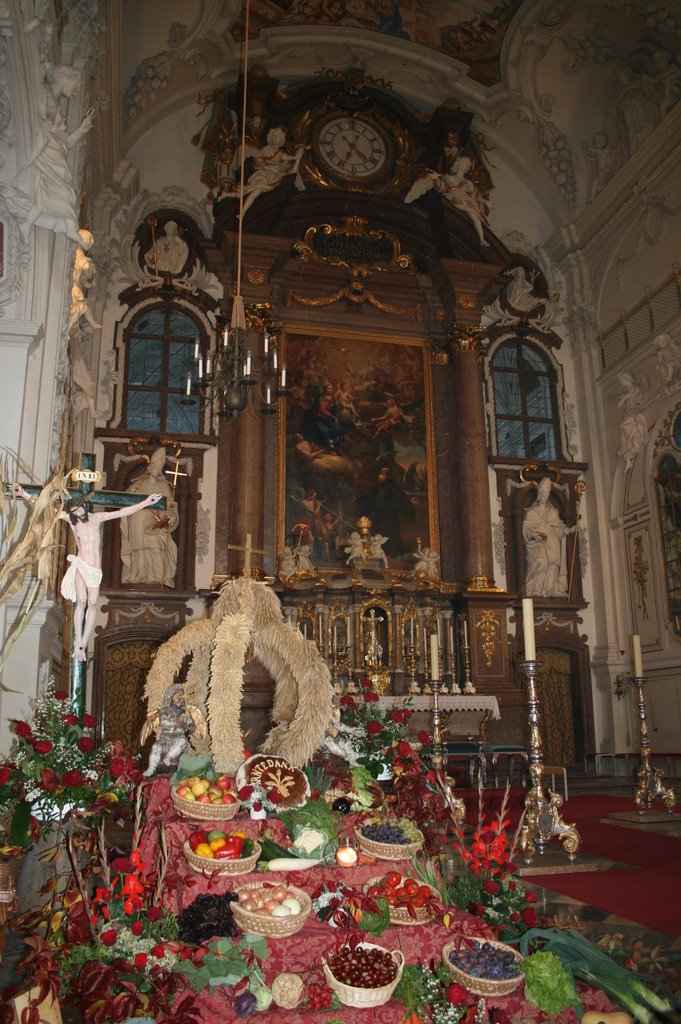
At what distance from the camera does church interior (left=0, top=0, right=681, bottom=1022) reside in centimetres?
1302

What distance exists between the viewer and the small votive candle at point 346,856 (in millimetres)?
5012

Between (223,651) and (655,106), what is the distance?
498 inches

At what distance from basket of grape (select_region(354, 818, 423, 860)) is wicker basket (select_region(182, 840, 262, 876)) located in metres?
0.84

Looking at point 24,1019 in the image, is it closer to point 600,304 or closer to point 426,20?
point 600,304

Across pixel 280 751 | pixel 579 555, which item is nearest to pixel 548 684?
pixel 579 555

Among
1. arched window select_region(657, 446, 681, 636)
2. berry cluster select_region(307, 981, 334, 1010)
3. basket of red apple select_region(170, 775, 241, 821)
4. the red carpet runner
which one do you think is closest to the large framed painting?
arched window select_region(657, 446, 681, 636)

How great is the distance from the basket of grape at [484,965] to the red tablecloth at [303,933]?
10 cm

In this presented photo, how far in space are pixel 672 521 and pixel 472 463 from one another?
327 cm

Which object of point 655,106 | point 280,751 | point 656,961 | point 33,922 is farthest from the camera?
point 655,106

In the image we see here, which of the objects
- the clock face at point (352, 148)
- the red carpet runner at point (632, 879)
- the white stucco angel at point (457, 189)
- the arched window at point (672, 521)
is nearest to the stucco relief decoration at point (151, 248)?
the clock face at point (352, 148)

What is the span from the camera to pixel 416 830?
557 cm

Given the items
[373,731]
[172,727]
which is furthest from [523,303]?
[172,727]

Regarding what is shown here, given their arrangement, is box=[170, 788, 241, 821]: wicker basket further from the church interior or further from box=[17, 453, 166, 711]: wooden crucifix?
the church interior

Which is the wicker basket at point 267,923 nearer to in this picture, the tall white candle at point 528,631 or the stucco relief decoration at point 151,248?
the tall white candle at point 528,631
